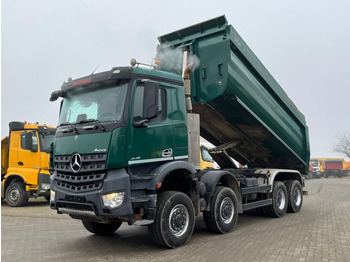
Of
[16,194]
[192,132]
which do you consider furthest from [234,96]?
[16,194]

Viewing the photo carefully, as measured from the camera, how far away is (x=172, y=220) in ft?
17.5

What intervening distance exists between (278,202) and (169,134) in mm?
4458

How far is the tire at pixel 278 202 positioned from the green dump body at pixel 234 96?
91 cm

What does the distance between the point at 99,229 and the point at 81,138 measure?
7.69 ft

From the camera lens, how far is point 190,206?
5.58 metres

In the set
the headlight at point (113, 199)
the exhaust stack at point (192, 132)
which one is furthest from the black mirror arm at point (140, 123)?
the exhaust stack at point (192, 132)

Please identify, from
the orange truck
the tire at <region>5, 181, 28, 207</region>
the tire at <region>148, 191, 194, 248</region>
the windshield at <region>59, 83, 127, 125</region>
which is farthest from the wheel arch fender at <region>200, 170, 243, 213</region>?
the orange truck

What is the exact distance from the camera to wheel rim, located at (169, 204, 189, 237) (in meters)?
5.32

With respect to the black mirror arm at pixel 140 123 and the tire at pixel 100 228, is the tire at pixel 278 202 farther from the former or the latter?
the black mirror arm at pixel 140 123

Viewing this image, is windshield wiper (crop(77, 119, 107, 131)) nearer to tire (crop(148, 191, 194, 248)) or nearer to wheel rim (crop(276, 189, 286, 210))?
tire (crop(148, 191, 194, 248))

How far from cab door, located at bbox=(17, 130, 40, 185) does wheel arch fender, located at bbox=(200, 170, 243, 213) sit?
7.44m

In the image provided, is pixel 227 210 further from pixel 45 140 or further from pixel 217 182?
pixel 45 140

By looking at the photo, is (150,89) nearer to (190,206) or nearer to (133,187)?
(133,187)

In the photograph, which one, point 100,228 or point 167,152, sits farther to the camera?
point 100,228
